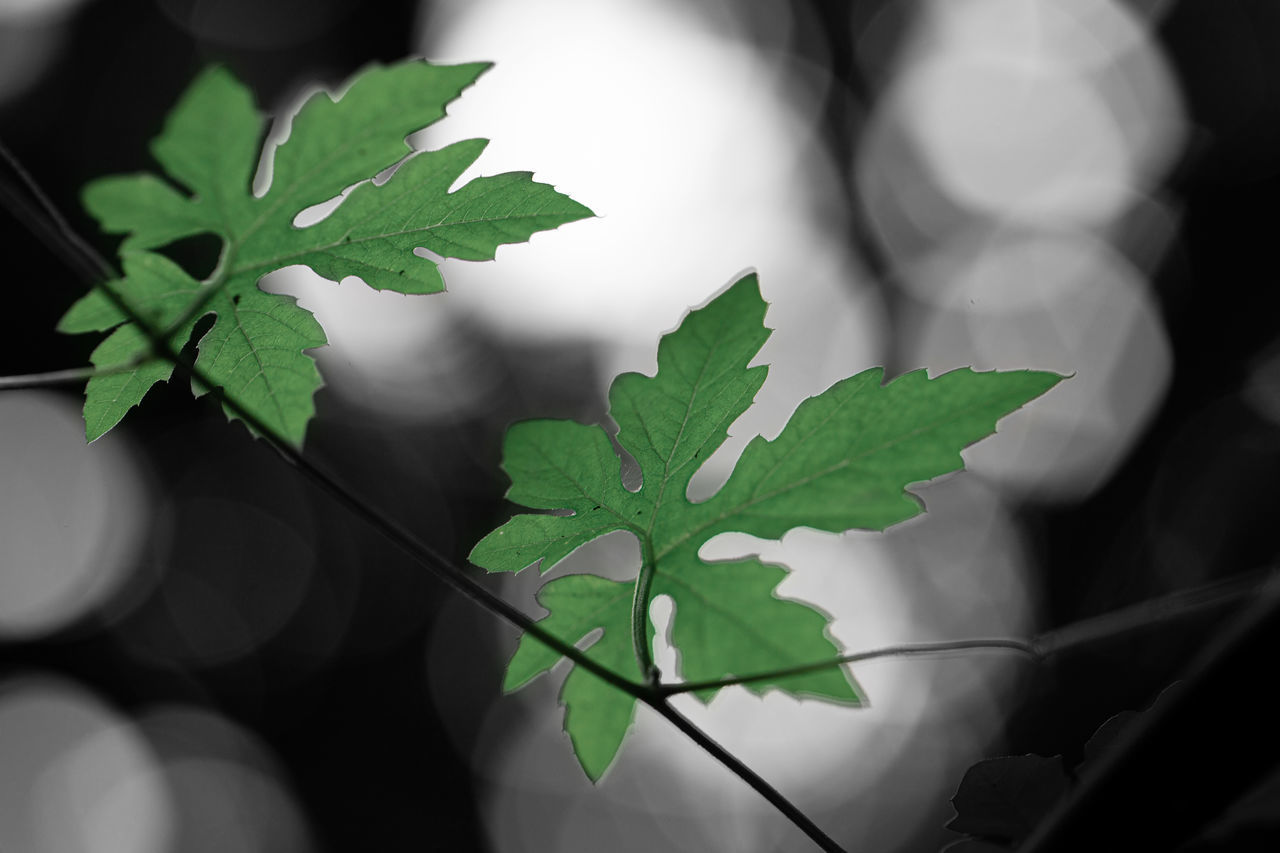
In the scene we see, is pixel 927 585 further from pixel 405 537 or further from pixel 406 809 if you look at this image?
pixel 405 537

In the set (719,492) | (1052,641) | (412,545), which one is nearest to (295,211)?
(412,545)

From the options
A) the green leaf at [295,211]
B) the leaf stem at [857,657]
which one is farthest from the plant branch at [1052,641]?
the green leaf at [295,211]

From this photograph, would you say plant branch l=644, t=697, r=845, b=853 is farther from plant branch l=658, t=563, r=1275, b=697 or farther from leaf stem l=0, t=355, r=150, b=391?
leaf stem l=0, t=355, r=150, b=391

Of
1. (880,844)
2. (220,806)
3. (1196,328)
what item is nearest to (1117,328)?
(1196,328)

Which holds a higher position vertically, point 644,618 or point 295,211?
point 295,211

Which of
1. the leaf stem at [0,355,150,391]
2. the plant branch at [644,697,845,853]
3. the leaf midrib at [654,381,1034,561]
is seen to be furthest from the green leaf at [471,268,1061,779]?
the leaf stem at [0,355,150,391]

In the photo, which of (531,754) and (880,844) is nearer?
(880,844)

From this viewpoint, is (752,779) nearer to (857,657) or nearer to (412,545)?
(857,657)
